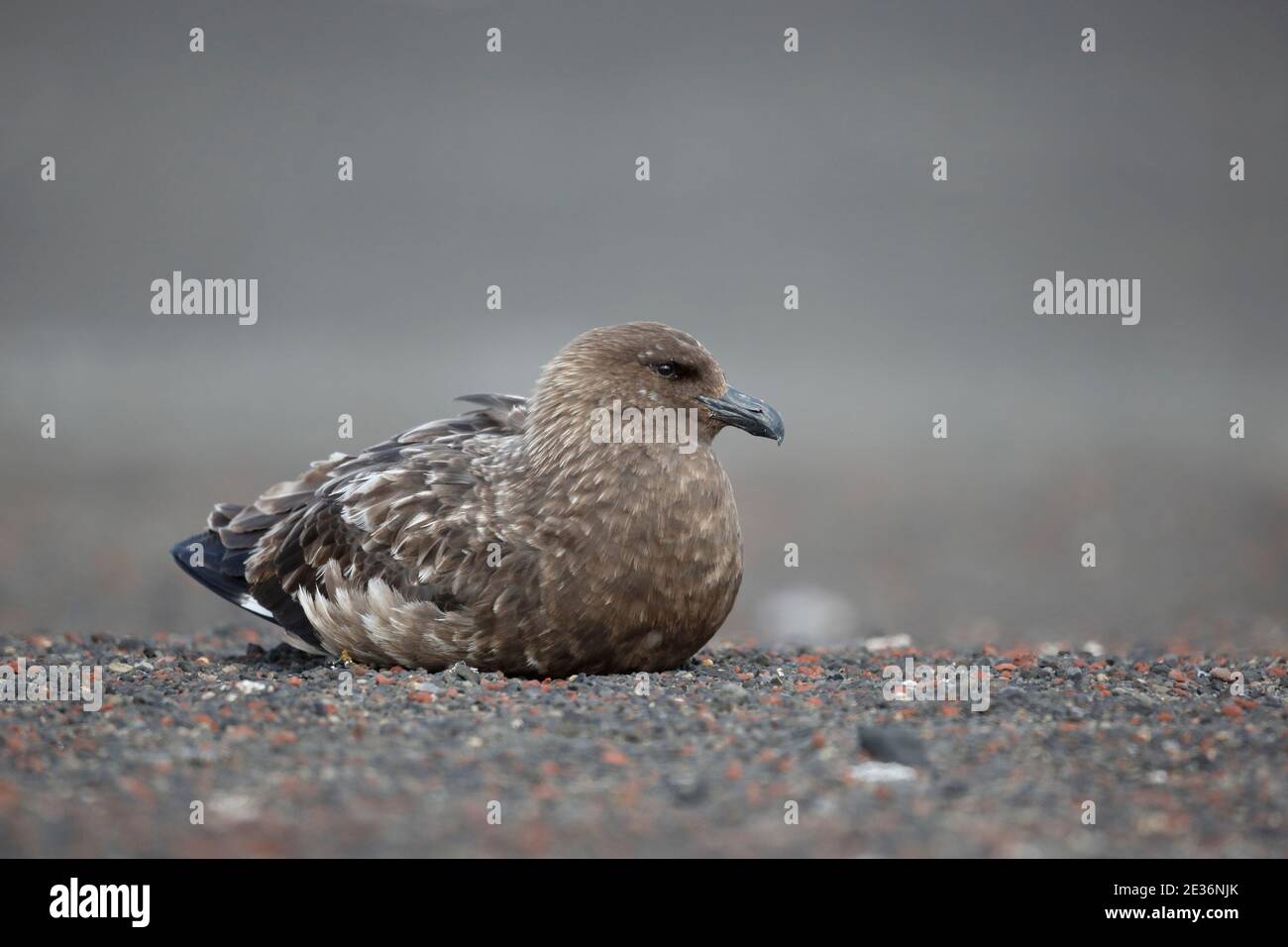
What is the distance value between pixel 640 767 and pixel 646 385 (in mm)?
2380

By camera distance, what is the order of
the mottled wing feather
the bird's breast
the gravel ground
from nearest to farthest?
the gravel ground, the bird's breast, the mottled wing feather

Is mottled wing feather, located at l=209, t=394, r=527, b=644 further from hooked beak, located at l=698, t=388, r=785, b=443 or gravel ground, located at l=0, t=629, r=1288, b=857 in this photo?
hooked beak, located at l=698, t=388, r=785, b=443

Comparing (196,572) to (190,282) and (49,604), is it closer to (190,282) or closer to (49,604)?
(49,604)

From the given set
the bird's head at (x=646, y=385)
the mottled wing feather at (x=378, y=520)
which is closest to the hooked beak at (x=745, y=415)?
the bird's head at (x=646, y=385)

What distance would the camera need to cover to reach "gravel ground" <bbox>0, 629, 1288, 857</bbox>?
4422mm

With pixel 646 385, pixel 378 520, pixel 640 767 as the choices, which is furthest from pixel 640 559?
pixel 640 767

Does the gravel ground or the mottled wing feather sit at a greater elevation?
the mottled wing feather

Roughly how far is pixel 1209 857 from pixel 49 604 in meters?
10.9

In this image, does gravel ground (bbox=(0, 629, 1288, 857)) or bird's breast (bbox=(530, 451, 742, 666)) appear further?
bird's breast (bbox=(530, 451, 742, 666))

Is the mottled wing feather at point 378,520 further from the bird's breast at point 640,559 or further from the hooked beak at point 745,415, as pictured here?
the hooked beak at point 745,415

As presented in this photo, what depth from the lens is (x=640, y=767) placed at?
202 inches

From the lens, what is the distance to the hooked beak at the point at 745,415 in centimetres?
695

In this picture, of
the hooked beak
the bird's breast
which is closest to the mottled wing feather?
the bird's breast
